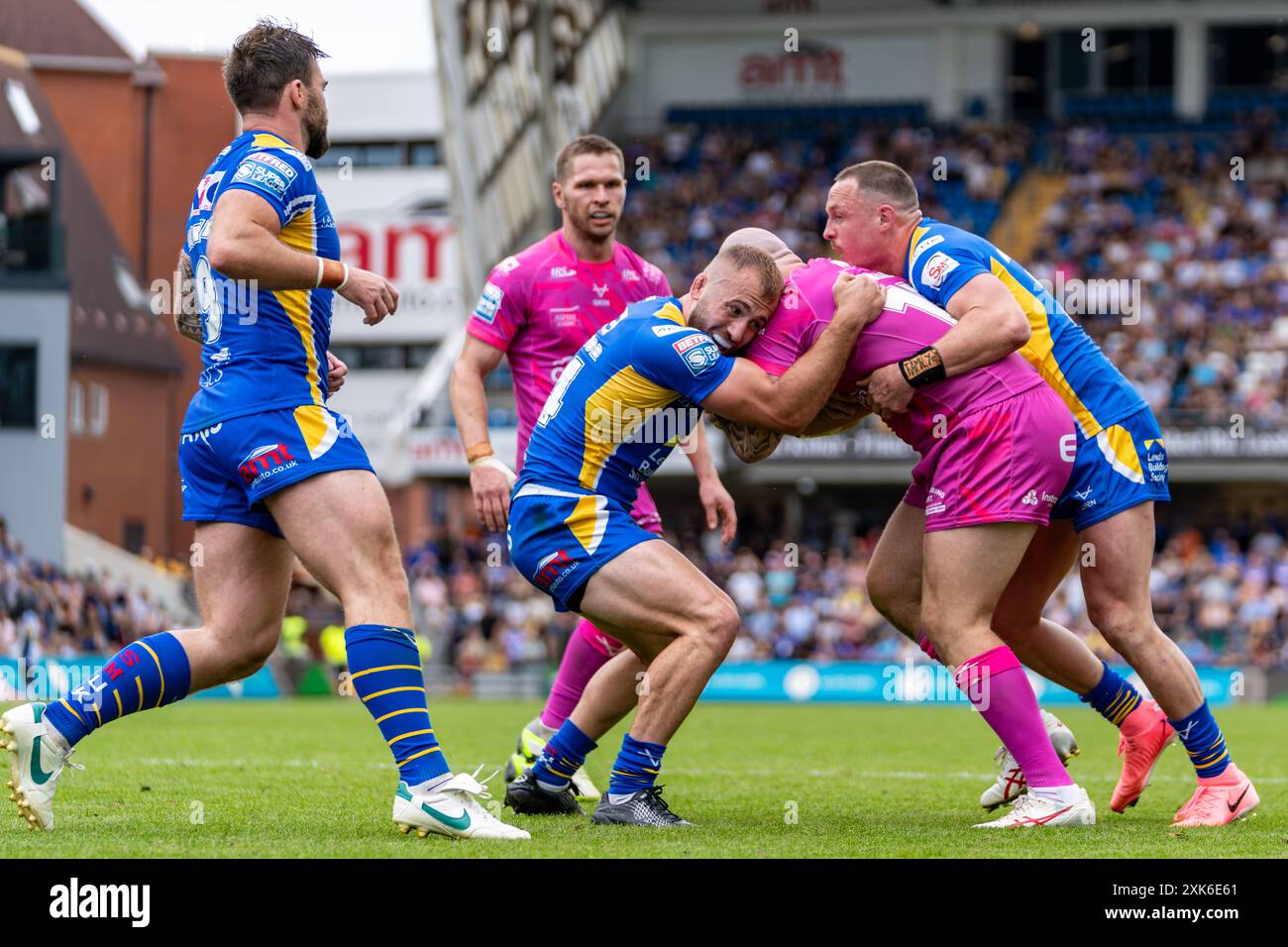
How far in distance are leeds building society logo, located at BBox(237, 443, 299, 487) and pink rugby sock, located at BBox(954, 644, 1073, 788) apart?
7.87 feet

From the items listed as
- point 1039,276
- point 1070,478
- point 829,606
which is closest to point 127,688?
point 1070,478

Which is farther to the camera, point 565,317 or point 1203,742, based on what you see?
point 565,317

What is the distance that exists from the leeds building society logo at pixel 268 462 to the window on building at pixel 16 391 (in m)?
17.6

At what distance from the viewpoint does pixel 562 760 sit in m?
6.57

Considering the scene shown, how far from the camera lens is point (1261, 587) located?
80.4ft

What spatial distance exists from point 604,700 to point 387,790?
1.34 meters

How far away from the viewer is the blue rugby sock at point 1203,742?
21.4ft

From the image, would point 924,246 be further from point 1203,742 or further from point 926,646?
point 1203,742

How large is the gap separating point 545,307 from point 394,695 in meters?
A: 2.89

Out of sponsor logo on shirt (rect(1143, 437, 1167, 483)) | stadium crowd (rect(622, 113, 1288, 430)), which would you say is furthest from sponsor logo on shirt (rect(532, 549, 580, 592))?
stadium crowd (rect(622, 113, 1288, 430))

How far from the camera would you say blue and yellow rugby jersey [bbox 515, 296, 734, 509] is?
582 cm

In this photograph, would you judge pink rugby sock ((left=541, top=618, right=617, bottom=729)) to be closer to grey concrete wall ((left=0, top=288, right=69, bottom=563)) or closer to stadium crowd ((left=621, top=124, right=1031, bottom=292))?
grey concrete wall ((left=0, top=288, right=69, bottom=563))
